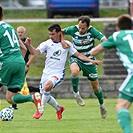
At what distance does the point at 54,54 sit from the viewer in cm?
1454

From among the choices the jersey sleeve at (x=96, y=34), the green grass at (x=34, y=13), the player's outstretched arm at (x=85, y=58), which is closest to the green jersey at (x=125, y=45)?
the player's outstretched arm at (x=85, y=58)

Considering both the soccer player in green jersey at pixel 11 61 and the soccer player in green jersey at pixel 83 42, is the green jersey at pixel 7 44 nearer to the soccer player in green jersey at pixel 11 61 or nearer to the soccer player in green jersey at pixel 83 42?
the soccer player in green jersey at pixel 11 61

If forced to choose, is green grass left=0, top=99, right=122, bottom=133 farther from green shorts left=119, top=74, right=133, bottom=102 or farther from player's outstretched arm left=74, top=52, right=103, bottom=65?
green shorts left=119, top=74, right=133, bottom=102

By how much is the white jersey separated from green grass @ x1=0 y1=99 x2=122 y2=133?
3.31 ft

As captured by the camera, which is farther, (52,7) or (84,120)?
(52,7)

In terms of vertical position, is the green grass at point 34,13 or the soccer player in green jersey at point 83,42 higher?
the soccer player in green jersey at point 83,42

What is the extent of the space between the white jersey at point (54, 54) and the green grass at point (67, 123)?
101 centimetres

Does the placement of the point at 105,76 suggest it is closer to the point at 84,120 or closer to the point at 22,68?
the point at 84,120

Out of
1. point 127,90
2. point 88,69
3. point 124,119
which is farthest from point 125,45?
point 88,69

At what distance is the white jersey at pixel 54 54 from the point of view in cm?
1451

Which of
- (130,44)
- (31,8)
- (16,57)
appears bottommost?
(31,8)

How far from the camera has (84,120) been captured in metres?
14.0

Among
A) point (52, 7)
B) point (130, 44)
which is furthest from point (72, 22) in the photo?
point (130, 44)

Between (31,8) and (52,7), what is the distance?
5.51 meters
